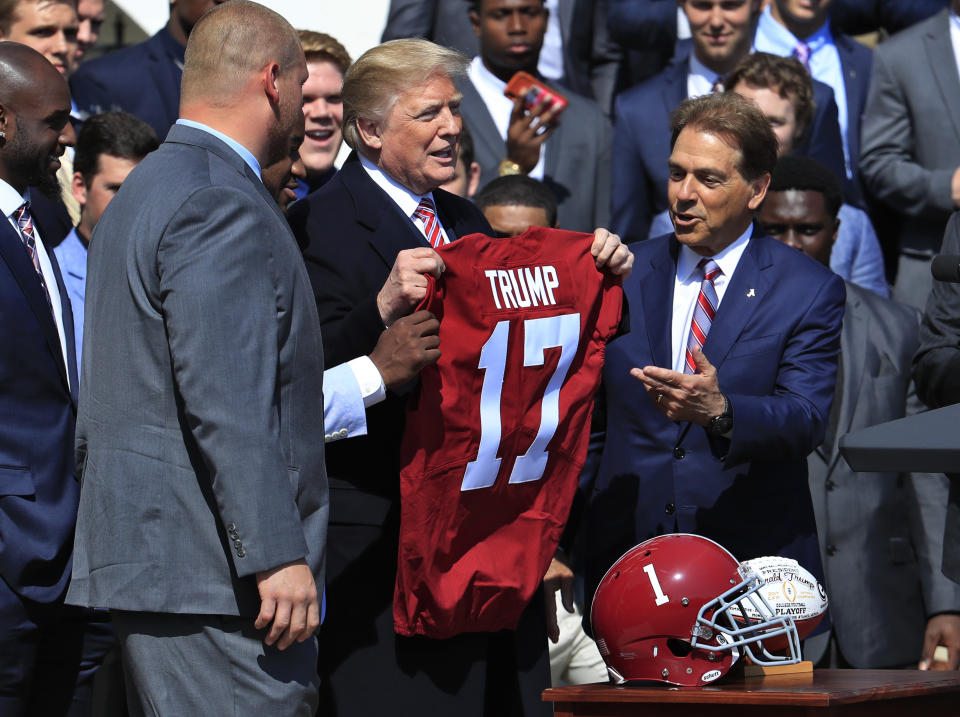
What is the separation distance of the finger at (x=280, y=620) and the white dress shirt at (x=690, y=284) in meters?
1.76

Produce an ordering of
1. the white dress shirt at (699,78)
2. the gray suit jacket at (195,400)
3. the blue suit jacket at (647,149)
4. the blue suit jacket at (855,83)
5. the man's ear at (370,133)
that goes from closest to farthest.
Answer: the gray suit jacket at (195,400) → the man's ear at (370,133) → the blue suit jacket at (647,149) → the white dress shirt at (699,78) → the blue suit jacket at (855,83)

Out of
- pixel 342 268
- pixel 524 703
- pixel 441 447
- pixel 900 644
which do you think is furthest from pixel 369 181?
pixel 900 644

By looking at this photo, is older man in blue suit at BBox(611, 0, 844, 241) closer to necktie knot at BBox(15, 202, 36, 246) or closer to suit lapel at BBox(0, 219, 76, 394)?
necktie knot at BBox(15, 202, 36, 246)

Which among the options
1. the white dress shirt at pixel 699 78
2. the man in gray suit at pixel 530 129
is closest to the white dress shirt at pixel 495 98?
the man in gray suit at pixel 530 129

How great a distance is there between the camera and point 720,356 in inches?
169

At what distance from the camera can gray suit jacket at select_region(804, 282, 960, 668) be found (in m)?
5.05

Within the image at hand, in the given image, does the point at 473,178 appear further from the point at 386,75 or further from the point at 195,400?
the point at 195,400

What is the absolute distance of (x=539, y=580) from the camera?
3.94 meters

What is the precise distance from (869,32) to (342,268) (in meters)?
5.71

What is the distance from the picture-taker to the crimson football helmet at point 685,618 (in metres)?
3.44

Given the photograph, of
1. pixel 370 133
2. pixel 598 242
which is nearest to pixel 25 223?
pixel 370 133

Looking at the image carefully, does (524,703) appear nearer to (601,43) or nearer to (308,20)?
(601,43)

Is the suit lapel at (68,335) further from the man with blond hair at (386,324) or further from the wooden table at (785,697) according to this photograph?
the wooden table at (785,697)

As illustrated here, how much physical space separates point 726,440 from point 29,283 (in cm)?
204
